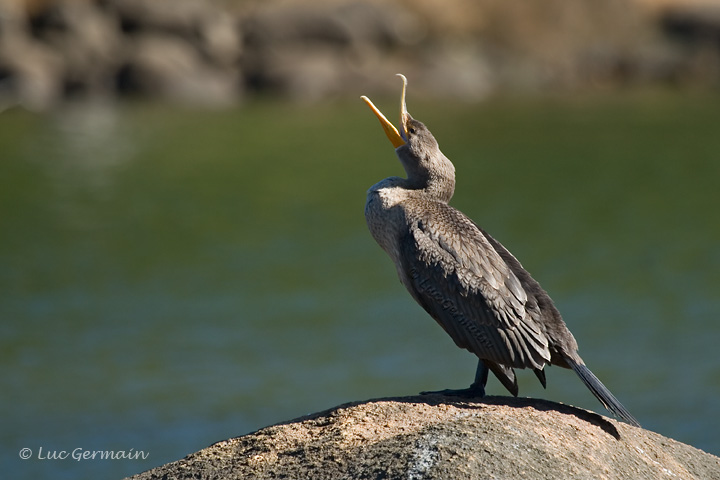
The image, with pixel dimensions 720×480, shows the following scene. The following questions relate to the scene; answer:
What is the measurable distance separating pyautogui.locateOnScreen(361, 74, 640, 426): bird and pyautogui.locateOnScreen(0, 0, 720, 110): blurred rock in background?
29.5 metres

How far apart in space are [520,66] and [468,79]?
262cm

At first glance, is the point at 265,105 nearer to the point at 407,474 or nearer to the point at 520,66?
the point at 520,66

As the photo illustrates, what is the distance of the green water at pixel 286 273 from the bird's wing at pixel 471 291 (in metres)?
5.98

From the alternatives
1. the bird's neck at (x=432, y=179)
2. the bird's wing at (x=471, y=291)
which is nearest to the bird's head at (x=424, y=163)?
the bird's neck at (x=432, y=179)

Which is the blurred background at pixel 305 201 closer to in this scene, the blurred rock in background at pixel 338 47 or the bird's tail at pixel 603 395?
the blurred rock in background at pixel 338 47

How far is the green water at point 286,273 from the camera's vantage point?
14.0 metres

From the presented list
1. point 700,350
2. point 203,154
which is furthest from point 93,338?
point 203,154

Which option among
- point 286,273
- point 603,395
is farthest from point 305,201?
point 603,395

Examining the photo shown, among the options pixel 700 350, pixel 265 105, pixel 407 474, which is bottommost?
pixel 407 474

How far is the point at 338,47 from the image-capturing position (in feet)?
129

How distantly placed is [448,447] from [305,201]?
59.1 ft

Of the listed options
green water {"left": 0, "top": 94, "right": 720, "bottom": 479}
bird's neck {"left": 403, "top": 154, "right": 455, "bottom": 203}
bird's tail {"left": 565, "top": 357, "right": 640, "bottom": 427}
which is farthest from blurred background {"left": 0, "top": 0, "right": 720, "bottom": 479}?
bird's tail {"left": 565, "top": 357, "right": 640, "bottom": 427}

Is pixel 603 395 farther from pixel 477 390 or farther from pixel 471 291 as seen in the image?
pixel 471 291

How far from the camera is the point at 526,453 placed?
5.91 m
